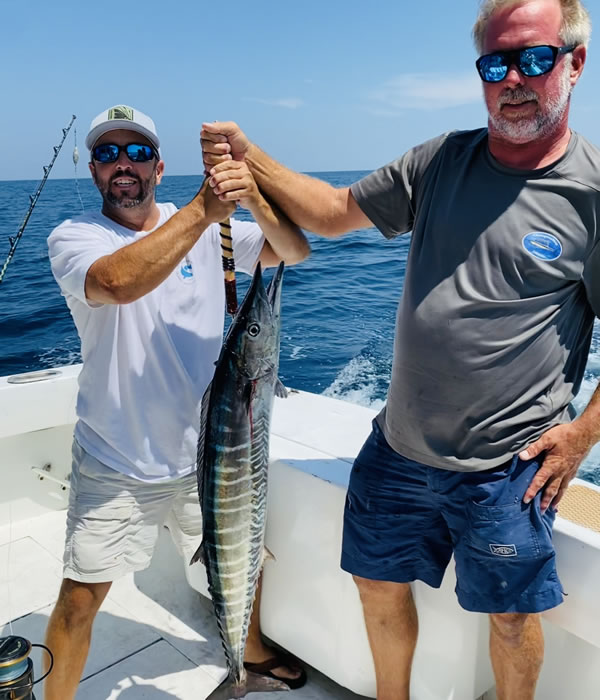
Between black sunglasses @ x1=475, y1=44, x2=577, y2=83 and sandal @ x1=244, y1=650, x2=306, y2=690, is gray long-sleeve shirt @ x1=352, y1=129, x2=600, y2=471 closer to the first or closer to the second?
black sunglasses @ x1=475, y1=44, x2=577, y2=83

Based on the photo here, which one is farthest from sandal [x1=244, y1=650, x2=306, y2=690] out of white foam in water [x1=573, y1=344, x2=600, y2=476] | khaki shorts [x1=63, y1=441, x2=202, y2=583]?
white foam in water [x1=573, y1=344, x2=600, y2=476]

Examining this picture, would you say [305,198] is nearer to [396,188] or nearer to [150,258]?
[396,188]

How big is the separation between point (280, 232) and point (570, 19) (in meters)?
Answer: 1.03

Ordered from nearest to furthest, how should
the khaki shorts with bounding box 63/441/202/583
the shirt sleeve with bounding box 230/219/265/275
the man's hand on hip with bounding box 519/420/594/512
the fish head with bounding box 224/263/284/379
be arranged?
the fish head with bounding box 224/263/284/379 < the man's hand on hip with bounding box 519/420/594/512 < the khaki shorts with bounding box 63/441/202/583 < the shirt sleeve with bounding box 230/219/265/275

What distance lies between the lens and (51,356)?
851 cm

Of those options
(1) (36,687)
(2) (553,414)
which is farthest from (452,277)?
(1) (36,687)

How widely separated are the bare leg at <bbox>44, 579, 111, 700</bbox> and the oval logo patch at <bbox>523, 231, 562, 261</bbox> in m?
1.76

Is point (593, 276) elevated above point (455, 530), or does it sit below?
above

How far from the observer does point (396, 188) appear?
2043 mm

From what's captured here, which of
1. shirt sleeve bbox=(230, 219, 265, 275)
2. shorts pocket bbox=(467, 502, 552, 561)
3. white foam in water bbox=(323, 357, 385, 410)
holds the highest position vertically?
shirt sleeve bbox=(230, 219, 265, 275)

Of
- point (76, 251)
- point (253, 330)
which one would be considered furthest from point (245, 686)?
point (76, 251)

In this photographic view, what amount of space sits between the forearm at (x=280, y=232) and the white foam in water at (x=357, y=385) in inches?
170

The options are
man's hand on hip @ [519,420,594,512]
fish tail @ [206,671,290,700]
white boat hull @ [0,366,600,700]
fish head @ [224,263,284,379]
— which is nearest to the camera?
fish head @ [224,263,284,379]

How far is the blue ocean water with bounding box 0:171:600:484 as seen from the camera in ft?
24.3
